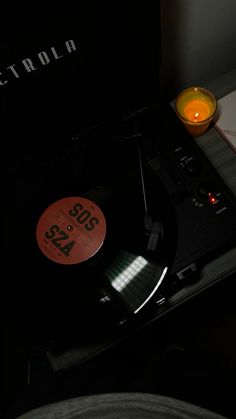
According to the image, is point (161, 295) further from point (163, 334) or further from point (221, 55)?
point (221, 55)

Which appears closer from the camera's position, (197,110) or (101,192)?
(101,192)

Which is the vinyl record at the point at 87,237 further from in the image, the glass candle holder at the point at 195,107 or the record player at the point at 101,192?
the glass candle holder at the point at 195,107

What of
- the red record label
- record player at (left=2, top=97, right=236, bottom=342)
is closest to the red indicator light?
record player at (left=2, top=97, right=236, bottom=342)

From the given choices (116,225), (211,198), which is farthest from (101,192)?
(211,198)

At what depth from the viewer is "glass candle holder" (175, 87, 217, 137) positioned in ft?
2.48

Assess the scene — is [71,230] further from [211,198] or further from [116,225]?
[211,198]

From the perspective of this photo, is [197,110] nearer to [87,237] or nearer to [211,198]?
[211,198]

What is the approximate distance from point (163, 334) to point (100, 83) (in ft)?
2.44

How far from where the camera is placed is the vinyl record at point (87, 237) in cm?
59

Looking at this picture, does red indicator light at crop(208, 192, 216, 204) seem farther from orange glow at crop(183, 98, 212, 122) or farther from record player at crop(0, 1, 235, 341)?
orange glow at crop(183, 98, 212, 122)

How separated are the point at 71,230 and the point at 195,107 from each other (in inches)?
15.7

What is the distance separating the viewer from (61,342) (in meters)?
0.60

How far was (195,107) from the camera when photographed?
0.78 meters

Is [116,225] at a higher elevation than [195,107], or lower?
lower
